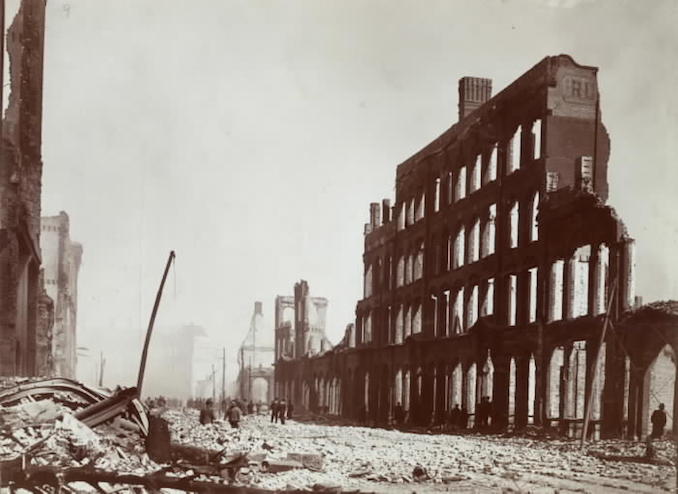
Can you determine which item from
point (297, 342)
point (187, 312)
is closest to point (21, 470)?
point (187, 312)

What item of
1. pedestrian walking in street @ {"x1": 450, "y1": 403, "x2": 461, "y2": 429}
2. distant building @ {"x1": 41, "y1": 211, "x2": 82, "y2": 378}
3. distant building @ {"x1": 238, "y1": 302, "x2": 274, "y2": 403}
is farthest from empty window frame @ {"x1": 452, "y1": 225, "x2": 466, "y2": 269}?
distant building @ {"x1": 238, "y1": 302, "x2": 274, "y2": 403}

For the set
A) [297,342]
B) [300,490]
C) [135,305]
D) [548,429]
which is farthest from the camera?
[297,342]

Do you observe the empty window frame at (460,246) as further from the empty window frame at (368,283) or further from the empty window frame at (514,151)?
the empty window frame at (368,283)

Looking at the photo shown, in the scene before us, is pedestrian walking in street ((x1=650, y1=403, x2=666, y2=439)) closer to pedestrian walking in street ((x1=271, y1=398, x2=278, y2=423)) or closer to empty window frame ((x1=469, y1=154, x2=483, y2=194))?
empty window frame ((x1=469, y1=154, x2=483, y2=194))

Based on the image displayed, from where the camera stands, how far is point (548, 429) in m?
17.8

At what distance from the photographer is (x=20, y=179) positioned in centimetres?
1405

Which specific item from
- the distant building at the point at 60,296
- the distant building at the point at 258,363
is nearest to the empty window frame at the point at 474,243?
the distant building at the point at 60,296

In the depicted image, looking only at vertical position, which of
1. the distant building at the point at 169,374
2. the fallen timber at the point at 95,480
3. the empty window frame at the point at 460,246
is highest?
the empty window frame at the point at 460,246

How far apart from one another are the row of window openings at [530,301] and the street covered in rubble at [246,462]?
4882 mm

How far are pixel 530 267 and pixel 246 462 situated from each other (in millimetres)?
9566

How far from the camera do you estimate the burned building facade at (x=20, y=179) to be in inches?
483

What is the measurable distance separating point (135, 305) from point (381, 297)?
16472 mm

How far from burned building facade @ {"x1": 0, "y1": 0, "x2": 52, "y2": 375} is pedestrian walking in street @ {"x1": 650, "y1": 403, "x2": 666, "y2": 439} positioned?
11358 millimetres

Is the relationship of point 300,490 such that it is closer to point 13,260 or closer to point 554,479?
point 554,479
